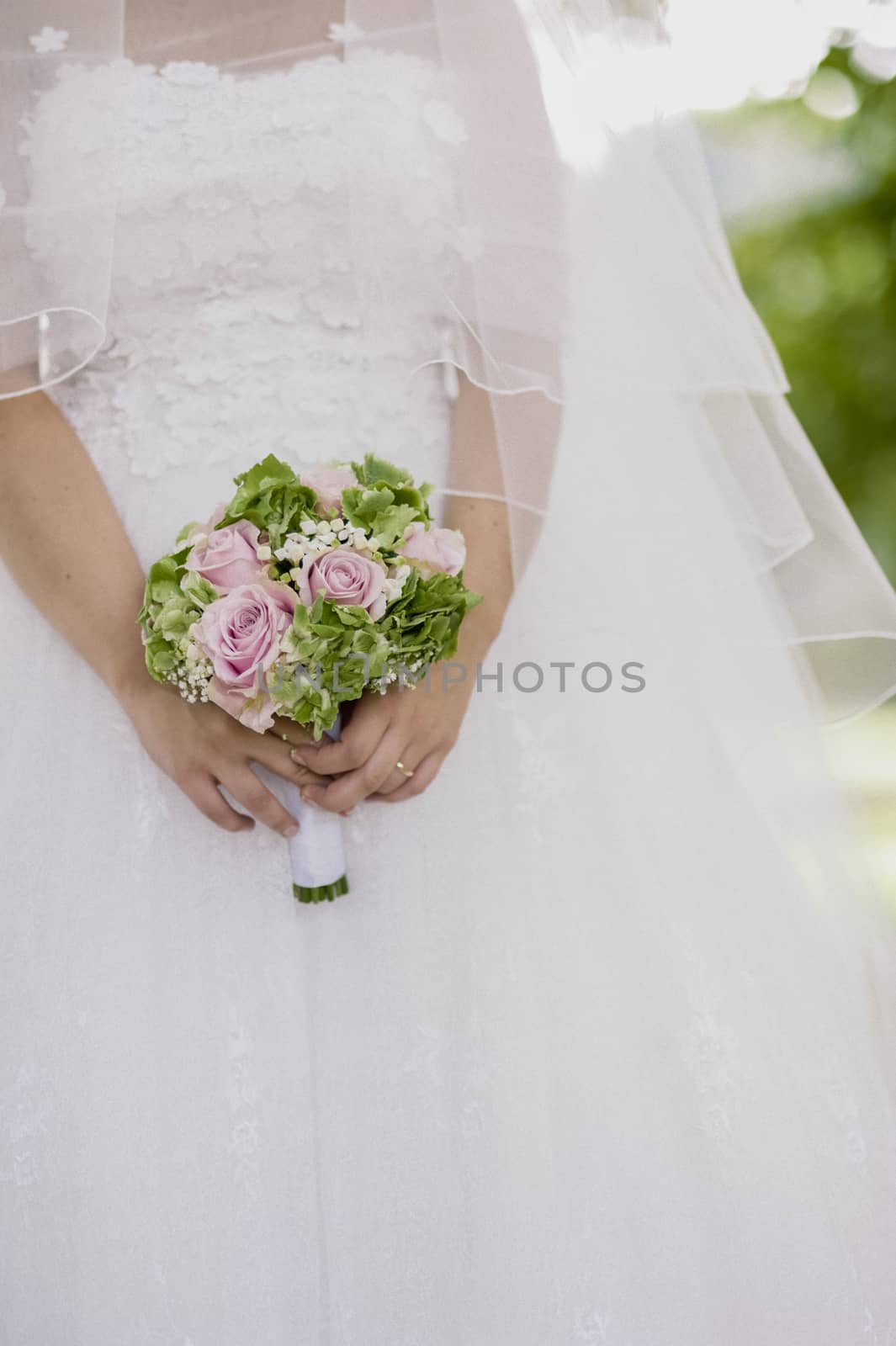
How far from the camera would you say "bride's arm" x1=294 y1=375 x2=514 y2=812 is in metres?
1.19

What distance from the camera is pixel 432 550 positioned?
3.74 feet

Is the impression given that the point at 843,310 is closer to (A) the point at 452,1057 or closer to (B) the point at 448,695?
(B) the point at 448,695

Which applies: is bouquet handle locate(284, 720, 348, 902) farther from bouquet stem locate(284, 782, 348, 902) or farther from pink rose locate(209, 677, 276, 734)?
pink rose locate(209, 677, 276, 734)

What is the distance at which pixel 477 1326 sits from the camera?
111 centimetres

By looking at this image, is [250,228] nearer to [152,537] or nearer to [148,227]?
[148,227]

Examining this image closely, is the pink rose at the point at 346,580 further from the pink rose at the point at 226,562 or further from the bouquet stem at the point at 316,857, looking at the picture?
the bouquet stem at the point at 316,857

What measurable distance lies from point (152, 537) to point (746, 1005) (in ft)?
2.86

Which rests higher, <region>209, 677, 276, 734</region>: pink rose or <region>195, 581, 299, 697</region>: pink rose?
<region>195, 581, 299, 697</region>: pink rose

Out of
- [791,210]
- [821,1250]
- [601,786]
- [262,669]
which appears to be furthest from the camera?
[791,210]

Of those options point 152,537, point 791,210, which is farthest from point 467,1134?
point 791,210

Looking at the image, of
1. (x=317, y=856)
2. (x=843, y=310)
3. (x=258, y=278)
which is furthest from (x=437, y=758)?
(x=843, y=310)

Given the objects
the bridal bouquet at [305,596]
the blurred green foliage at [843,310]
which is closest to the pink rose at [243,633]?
the bridal bouquet at [305,596]

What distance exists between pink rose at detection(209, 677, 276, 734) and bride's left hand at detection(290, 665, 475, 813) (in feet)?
0.35

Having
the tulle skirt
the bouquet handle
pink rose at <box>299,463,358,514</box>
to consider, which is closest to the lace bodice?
pink rose at <box>299,463,358,514</box>
